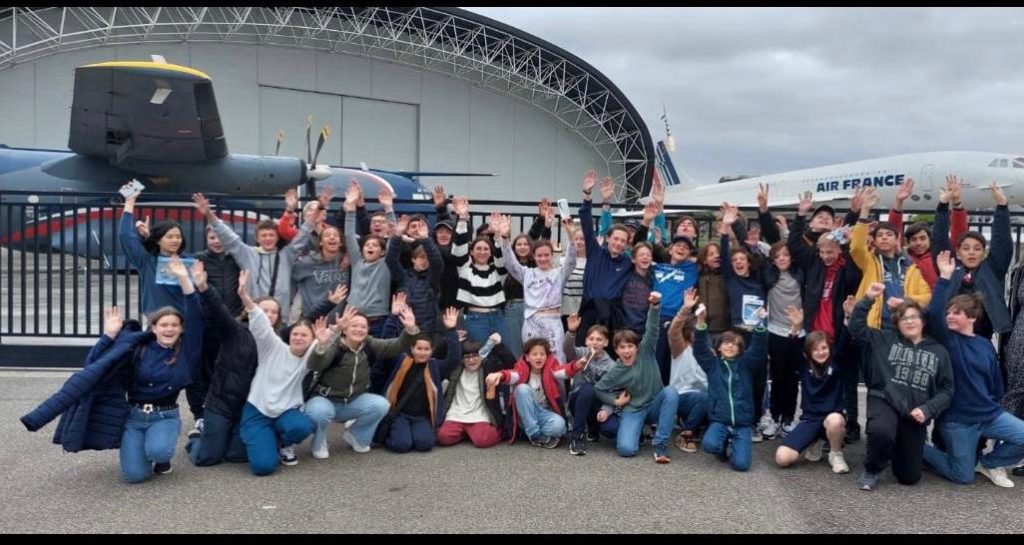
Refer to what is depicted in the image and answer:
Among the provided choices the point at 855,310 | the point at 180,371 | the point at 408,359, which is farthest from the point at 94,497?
the point at 855,310

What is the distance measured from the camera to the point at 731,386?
4.92m

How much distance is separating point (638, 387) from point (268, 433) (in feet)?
8.41

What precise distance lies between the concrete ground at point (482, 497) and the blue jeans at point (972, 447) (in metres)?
0.11

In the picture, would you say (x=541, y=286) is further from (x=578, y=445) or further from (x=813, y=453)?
(x=813, y=453)

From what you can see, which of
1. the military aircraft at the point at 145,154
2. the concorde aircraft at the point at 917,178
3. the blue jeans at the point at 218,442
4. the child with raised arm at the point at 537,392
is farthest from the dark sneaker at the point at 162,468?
the concorde aircraft at the point at 917,178

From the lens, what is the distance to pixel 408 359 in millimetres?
5195

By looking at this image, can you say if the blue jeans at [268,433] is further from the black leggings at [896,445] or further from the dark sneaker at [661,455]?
the black leggings at [896,445]

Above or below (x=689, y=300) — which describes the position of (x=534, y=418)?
below

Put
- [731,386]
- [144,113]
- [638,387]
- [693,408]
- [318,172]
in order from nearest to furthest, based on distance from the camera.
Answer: [731,386], [638,387], [693,408], [144,113], [318,172]

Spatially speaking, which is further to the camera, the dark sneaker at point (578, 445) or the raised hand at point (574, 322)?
the raised hand at point (574, 322)

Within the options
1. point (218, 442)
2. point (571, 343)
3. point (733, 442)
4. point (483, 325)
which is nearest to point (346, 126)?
point (483, 325)

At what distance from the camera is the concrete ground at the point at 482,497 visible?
12.1 feet

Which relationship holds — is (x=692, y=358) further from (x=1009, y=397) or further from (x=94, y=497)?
(x=94, y=497)

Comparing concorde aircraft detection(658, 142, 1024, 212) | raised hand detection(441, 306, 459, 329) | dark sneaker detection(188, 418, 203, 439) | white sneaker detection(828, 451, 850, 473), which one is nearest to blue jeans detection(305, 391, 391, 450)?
raised hand detection(441, 306, 459, 329)
